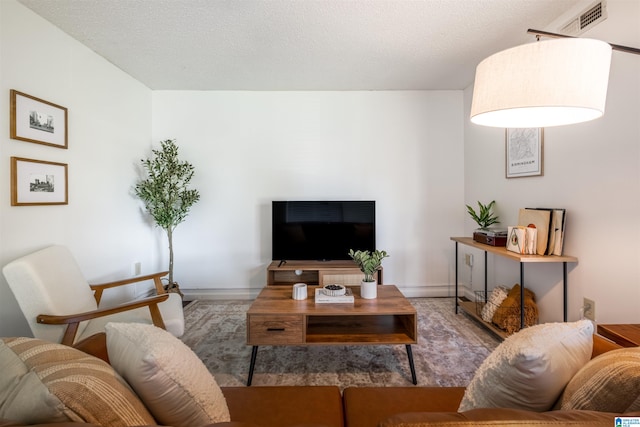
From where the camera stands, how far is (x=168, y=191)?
3.15 metres

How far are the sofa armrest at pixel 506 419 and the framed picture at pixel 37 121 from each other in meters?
2.71

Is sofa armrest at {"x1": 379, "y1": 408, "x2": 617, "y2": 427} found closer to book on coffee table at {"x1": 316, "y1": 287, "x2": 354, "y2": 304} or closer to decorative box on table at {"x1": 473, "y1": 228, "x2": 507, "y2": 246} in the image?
book on coffee table at {"x1": 316, "y1": 287, "x2": 354, "y2": 304}

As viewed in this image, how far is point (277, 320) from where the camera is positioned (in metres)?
1.86

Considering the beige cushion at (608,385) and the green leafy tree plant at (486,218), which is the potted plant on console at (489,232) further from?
the beige cushion at (608,385)

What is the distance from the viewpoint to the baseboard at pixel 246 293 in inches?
138

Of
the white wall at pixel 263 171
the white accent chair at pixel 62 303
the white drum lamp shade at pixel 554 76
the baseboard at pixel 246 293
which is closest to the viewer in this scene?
the white drum lamp shade at pixel 554 76

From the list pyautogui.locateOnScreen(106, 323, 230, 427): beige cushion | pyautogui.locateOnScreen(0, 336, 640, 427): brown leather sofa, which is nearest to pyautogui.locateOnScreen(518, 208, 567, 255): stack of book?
pyautogui.locateOnScreen(0, 336, 640, 427): brown leather sofa

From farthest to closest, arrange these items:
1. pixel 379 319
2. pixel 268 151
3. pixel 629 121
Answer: pixel 268 151
pixel 379 319
pixel 629 121

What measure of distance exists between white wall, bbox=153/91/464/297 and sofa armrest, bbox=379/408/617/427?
2.90 m

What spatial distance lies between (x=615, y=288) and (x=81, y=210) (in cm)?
390

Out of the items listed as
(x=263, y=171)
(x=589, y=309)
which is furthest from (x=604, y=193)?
(x=263, y=171)

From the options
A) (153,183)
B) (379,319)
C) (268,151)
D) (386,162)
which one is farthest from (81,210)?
(386,162)

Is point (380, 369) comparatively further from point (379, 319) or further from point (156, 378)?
point (156, 378)

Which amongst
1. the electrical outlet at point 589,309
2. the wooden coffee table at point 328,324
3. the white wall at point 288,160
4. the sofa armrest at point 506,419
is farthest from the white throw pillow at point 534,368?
the white wall at point 288,160
